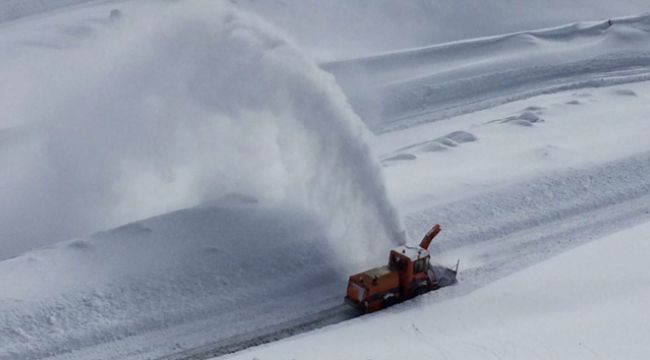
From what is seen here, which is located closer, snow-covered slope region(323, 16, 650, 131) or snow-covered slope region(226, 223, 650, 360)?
snow-covered slope region(226, 223, 650, 360)

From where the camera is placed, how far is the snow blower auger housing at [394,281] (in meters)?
17.8

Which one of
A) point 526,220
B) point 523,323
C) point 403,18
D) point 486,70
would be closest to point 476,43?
point 486,70

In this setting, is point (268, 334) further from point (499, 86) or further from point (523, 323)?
point (499, 86)

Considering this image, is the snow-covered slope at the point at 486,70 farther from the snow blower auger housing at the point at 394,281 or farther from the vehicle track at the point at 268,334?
the vehicle track at the point at 268,334

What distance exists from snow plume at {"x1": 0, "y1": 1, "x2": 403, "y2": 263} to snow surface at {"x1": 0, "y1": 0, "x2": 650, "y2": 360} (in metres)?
0.06

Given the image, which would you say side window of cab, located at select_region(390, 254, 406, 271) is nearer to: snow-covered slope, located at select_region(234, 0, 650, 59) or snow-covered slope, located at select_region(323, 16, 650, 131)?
snow-covered slope, located at select_region(323, 16, 650, 131)

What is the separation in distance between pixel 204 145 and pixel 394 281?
24.5 feet

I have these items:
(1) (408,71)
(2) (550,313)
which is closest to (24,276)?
(2) (550,313)

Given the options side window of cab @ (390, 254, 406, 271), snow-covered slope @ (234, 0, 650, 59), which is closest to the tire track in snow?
side window of cab @ (390, 254, 406, 271)

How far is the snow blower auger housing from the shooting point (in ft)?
58.3

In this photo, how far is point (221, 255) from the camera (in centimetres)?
1958

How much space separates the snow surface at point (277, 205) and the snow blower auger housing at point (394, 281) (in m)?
0.31

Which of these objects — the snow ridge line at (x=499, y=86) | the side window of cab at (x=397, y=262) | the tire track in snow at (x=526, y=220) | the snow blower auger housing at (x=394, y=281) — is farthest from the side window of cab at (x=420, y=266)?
the snow ridge line at (x=499, y=86)

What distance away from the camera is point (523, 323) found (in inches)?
672
